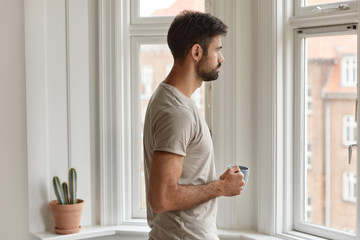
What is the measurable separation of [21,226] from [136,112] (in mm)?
886

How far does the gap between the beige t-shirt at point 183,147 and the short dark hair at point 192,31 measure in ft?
0.50

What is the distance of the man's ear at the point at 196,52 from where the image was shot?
1865 mm

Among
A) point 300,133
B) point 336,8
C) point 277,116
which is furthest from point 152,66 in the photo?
point 336,8

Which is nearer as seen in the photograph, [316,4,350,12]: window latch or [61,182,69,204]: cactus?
[316,4,350,12]: window latch

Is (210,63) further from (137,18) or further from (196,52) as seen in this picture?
(137,18)

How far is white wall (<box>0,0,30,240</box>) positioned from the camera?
2.88 meters

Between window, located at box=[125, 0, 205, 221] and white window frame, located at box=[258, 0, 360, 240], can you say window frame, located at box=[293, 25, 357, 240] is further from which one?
window, located at box=[125, 0, 205, 221]

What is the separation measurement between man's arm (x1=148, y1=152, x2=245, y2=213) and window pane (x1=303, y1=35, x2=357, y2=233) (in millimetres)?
968

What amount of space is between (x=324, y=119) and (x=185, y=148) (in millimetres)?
1144

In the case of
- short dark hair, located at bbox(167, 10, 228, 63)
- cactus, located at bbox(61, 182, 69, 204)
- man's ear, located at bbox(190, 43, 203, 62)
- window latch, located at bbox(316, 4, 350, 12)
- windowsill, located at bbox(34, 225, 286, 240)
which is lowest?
windowsill, located at bbox(34, 225, 286, 240)

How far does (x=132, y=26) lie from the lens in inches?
119

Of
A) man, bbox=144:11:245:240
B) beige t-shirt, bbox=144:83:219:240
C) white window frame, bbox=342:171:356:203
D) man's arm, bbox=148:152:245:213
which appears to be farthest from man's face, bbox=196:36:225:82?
white window frame, bbox=342:171:356:203

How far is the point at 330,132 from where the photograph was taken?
2641mm

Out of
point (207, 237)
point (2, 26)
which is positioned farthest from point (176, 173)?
point (2, 26)
